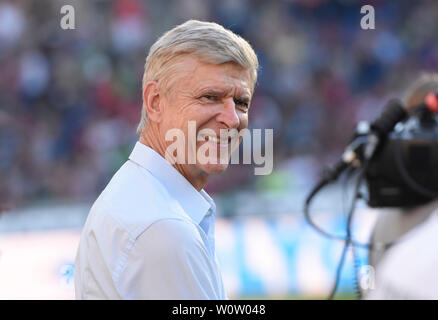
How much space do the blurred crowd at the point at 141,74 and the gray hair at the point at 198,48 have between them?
551 cm

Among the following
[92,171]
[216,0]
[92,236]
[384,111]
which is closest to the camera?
[92,236]

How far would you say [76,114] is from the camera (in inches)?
302

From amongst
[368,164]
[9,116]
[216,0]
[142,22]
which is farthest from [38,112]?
[368,164]

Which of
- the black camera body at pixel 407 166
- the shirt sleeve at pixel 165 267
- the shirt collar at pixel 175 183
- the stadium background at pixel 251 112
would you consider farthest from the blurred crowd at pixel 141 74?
the shirt sleeve at pixel 165 267

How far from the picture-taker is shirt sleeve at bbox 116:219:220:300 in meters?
1.30

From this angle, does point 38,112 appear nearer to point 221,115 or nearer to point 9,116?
point 9,116

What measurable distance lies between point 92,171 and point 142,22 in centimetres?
198

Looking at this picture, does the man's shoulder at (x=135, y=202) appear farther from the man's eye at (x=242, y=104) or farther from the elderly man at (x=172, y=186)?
the man's eye at (x=242, y=104)

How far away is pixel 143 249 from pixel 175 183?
0.25 meters

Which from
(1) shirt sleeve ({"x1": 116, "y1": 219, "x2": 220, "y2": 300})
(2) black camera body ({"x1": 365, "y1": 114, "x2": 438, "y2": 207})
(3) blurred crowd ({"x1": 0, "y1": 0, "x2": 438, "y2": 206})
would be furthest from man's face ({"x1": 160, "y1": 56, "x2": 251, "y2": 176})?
(3) blurred crowd ({"x1": 0, "y1": 0, "x2": 438, "y2": 206})

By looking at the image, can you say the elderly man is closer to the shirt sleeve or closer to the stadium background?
the shirt sleeve

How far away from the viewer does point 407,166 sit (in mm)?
1979

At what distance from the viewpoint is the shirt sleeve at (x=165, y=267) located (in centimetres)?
130
